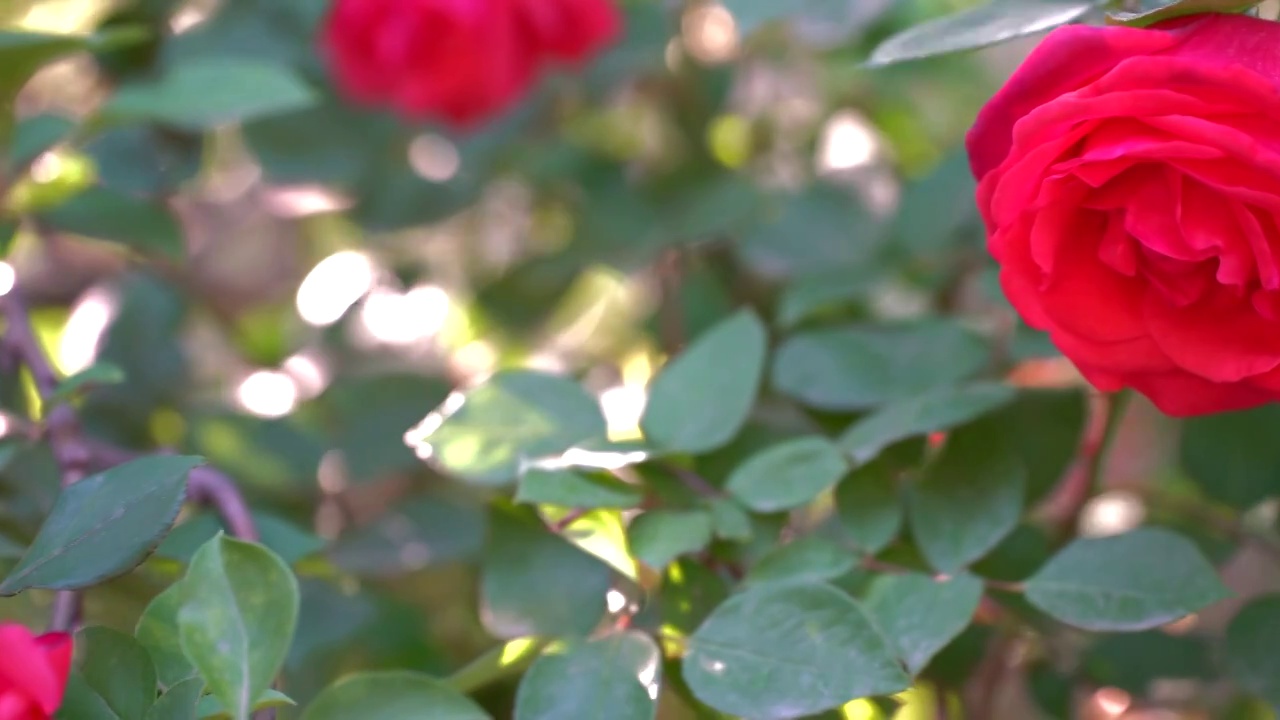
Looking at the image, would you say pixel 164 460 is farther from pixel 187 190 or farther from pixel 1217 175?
pixel 187 190

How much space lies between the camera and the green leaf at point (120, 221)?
1.86ft

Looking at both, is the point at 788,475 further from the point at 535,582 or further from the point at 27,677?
the point at 27,677

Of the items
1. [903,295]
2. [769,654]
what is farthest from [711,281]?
[769,654]

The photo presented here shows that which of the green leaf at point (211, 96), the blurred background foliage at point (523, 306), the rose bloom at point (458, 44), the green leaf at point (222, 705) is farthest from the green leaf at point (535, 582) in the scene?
the rose bloom at point (458, 44)

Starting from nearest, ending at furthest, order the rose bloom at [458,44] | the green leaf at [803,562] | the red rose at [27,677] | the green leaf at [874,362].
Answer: the red rose at [27,677], the green leaf at [803,562], the green leaf at [874,362], the rose bloom at [458,44]

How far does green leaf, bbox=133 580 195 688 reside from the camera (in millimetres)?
337

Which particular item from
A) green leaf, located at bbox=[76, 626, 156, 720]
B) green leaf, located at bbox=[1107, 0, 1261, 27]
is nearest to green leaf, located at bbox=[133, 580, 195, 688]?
green leaf, located at bbox=[76, 626, 156, 720]

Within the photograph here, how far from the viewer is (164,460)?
1.12 ft

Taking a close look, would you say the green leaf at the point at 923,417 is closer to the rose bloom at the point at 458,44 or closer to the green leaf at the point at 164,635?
the green leaf at the point at 164,635

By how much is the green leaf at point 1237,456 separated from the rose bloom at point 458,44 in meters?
0.41

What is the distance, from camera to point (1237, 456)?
0.49m

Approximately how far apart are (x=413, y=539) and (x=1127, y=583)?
0.37 m

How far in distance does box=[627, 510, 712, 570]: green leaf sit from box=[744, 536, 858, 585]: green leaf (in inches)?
0.8

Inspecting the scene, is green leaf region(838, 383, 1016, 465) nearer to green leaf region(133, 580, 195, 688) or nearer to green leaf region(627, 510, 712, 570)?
green leaf region(627, 510, 712, 570)
